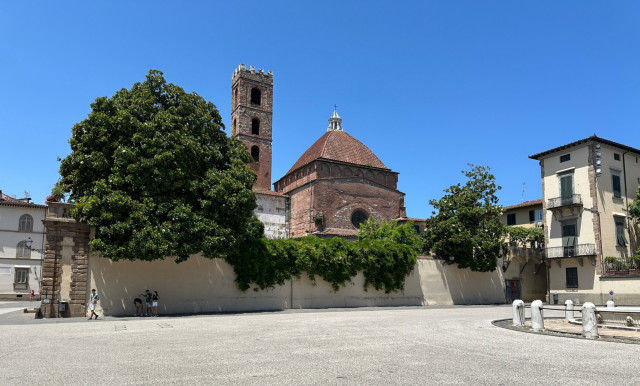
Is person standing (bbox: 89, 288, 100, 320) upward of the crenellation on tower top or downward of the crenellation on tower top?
downward

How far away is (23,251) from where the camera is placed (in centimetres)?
4747

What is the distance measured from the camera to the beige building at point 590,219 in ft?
109

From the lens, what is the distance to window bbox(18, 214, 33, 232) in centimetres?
4791

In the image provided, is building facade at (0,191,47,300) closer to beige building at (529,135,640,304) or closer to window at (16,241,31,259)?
window at (16,241,31,259)

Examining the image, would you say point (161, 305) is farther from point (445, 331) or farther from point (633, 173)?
point (633, 173)

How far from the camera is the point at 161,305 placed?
80.3 feet

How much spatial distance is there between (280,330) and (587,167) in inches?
1113

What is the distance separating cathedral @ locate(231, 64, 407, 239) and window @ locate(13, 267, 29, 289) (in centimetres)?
2239

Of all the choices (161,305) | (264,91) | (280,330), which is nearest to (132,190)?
(161,305)

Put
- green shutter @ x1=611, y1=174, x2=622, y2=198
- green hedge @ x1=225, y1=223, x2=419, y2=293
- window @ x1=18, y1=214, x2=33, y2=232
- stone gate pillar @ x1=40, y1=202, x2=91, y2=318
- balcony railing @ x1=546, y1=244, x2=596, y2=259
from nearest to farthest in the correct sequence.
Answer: stone gate pillar @ x1=40, y1=202, x2=91, y2=318, green hedge @ x1=225, y1=223, x2=419, y2=293, balcony railing @ x1=546, y1=244, x2=596, y2=259, green shutter @ x1=611, y1=174, x2=622, y2=198, window @ x1=18, y1=214, x2=33, y2=232

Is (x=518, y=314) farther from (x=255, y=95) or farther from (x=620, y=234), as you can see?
(x=255, y=95)

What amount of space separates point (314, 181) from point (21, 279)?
29052 mm

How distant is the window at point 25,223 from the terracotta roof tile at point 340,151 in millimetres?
26903

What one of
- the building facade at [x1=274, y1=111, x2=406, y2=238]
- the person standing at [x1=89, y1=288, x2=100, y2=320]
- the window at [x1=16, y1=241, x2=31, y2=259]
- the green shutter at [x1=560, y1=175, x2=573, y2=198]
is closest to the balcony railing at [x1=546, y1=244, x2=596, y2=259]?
the green shutter at [x1=560, y1=175, x2=573, y2=198]
